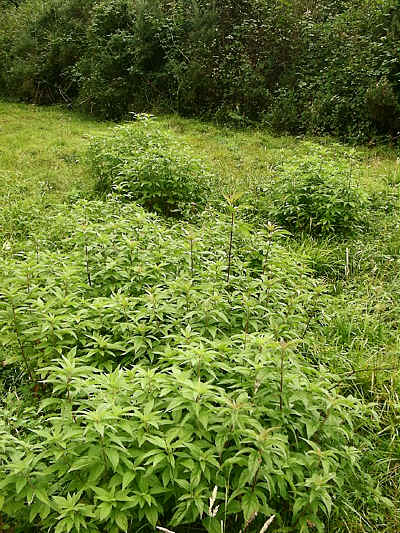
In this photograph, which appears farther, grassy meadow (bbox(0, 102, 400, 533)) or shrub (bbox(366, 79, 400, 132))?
shrub (bbox(366, 79, 400, 132))

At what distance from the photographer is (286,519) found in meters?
2.19

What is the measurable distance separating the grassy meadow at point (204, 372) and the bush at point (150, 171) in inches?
3.5

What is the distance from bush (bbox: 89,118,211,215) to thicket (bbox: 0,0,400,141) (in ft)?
15.1

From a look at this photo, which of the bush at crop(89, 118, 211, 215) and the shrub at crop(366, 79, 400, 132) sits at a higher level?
the shrub at crop(366, 79, 400, 132)

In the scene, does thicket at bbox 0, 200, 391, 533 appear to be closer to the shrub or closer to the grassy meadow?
the grassy meadow

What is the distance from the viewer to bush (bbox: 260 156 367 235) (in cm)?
520

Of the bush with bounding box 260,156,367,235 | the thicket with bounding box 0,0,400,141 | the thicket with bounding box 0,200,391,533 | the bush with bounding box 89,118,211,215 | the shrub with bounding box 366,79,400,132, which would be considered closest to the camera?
the thicket with bounding box 0,200,391,533

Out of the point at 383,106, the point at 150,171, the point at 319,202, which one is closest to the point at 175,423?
the point at 319,202

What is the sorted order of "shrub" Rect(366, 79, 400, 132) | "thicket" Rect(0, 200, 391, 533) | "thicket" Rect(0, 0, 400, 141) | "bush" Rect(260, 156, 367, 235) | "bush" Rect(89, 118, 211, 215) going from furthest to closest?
"thicket" Rect(0, 0, 400, 141) < "shrub" Rect(366, 79, 400, 132) < "bush" Rect(89, 118, 211, 215) < "bush" Rect(260, 156, 367, 235) < "thicket" Rect(0, 200, 391, 533)

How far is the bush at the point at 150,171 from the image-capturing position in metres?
5.70

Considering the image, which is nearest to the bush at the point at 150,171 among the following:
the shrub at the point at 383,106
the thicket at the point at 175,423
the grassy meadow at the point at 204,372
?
the grassy meadow at the point at 204,372

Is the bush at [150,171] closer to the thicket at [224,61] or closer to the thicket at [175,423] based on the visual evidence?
the thicket at [175,423]

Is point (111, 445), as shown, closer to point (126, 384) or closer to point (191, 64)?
point (126, 384)

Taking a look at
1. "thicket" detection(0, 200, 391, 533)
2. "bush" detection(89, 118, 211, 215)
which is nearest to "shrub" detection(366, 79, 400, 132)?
"bush" detection(89, 118, 211, 215)
